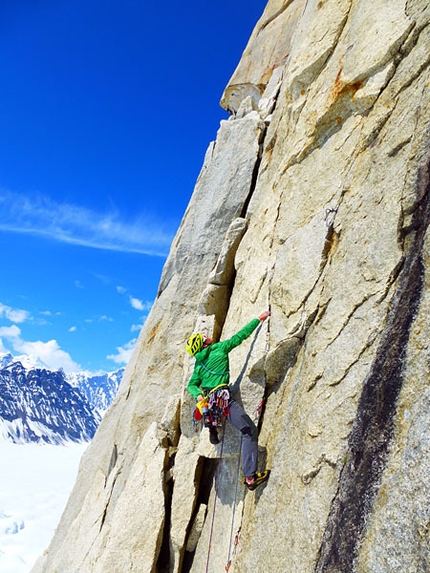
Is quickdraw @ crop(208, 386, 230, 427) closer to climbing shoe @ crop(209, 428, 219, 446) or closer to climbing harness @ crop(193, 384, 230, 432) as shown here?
climbing harness @ crop(193, 384, 230, 432)

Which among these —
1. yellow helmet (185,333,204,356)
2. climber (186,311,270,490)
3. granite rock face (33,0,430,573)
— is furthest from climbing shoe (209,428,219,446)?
yellow helmet (185,333,204,356)

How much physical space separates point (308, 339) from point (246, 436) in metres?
2.74

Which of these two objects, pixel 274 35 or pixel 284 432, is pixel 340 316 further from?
pixel 274 35

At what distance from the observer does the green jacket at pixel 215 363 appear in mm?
10641

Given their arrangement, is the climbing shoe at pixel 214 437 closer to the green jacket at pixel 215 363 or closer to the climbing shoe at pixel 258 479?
the green jacket at pixel 215 363

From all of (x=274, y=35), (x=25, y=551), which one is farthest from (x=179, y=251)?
(x=25, y=551)

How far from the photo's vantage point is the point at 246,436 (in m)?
9.49

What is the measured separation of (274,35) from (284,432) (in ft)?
76.1

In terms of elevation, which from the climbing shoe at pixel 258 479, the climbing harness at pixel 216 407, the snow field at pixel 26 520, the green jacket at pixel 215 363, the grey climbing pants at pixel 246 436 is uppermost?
the green jacket at pixel 215 363

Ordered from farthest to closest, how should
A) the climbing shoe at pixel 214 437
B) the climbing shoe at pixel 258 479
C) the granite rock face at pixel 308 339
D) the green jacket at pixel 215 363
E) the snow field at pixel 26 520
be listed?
the snow field at pixel 26 520
the green jacket at pixel 215 363
the climbing shoe at pixel 214 437
the climbing shoe at pixel 258 479
the granite rock face at pixel 308 339

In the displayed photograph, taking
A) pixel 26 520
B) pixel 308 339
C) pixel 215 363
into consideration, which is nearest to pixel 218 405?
pixel 215 363

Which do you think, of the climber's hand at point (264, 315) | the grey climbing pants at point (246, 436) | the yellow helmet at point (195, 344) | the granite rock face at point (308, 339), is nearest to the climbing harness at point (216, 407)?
the grey climbing pants at point (246, 436)

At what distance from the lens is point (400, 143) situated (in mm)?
8148

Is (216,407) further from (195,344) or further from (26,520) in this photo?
(26,520)
